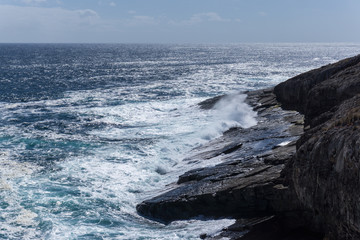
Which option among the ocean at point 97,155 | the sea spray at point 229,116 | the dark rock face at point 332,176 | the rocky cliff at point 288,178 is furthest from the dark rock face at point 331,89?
the sea spray at point 229,116

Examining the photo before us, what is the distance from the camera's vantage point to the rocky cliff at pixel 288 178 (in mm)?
13148

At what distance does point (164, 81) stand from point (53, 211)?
69246 mm

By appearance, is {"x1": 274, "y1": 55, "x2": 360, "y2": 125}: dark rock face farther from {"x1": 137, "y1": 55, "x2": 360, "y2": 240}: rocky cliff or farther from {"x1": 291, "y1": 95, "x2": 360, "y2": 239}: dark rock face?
{"x1": 291, "y1": 95, "x2": 360, "y2": 239}: dark rock face

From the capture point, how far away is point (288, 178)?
1838 cm

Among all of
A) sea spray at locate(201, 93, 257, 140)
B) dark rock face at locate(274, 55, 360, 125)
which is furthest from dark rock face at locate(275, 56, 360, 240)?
sea spray at locate(201, 93, 257, 140)

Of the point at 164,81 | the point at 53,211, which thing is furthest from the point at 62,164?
the point at 164,81

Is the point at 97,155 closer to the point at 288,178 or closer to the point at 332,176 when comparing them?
the point at 288,178

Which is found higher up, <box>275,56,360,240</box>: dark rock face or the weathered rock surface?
<box>275,56,360,240</box>: dark rock face

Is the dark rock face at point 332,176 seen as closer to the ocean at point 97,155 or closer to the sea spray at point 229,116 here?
the ocean at point 97,155

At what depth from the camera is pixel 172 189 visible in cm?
2444

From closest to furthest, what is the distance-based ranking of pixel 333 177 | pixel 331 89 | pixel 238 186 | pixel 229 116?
pixel 333 177, pixel 238 186, pixel 331 89, pixel 229 116

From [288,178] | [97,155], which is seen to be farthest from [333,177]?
[97,155]

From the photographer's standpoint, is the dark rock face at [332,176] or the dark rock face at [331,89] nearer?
the dark rock face at [332,176]

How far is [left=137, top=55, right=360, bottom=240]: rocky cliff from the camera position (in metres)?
13.1
